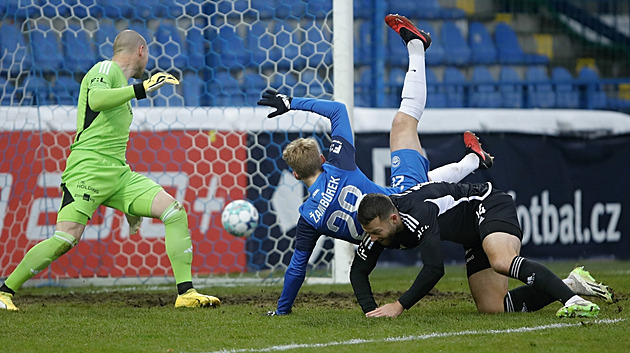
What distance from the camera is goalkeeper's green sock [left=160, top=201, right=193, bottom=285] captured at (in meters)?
5.97

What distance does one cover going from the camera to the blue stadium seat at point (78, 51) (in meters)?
8.64

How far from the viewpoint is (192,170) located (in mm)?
8523

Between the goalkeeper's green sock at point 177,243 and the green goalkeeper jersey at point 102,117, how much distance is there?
512 millimetres

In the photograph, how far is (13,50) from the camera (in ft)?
26.5

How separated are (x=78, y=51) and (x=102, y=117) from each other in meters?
3.27

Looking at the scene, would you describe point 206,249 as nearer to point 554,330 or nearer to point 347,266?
point 347,266

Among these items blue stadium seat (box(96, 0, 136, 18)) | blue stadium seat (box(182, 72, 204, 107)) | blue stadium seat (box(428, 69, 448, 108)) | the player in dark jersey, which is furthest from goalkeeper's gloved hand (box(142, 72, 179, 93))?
blue stadium seat (box(428, 69, 448, 108))

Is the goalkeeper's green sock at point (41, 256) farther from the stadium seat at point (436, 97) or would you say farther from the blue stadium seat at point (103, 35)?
the stadium seat at point (436, 97)

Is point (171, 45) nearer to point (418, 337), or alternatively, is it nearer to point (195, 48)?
point (195, 48)

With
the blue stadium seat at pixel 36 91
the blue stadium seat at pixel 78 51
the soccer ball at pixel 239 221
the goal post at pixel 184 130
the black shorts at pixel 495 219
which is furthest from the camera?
the blue stadium seat at pixel 78 51

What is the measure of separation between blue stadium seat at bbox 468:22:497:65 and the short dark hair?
7.56 m

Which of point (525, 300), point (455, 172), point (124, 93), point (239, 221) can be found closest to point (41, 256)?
point (124, 93)

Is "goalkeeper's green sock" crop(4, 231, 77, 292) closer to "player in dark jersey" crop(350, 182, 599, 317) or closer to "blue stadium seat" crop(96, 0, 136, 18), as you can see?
"player in dark jersey" crop(350, 182, 599, 317)

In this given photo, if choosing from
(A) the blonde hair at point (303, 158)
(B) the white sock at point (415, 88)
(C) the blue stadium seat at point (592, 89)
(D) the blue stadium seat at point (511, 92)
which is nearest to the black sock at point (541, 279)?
(A) the blonde hair at point (303, 158)
